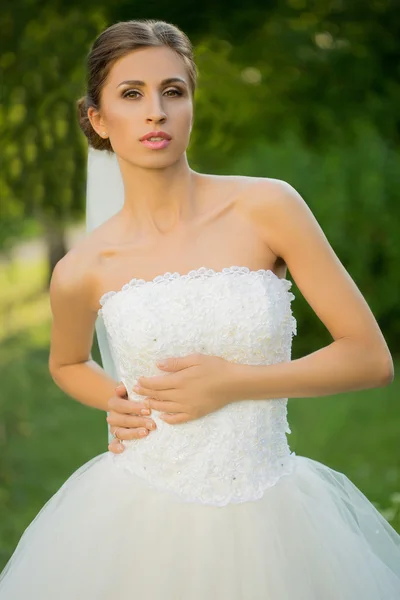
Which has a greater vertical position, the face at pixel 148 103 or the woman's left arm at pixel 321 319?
the face at pixel 148 103

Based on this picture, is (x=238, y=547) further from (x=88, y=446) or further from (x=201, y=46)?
(x=201, y=46)

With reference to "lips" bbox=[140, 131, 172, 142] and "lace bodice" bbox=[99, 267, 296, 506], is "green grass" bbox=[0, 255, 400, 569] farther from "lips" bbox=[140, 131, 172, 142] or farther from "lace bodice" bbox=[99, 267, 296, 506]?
"lips" bbox=[140, 131, 172, 142]

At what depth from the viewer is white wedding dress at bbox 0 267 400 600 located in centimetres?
275

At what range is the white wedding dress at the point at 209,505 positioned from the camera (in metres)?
2.75

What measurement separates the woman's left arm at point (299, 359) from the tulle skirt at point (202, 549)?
11.2 inches

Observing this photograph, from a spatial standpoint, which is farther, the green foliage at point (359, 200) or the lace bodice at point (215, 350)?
the green foliage at point (359, 200)

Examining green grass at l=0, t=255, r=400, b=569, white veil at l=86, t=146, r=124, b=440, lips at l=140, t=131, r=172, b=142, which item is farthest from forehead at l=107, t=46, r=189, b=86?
green grass at l=0, t=255, r=400, b=569

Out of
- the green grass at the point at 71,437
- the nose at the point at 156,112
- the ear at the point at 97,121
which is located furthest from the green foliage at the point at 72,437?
the nose at the point at 156,112

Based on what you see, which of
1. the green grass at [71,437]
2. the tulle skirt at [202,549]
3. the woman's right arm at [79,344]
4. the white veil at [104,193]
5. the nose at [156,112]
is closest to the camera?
the tulle skirt at [202,549]

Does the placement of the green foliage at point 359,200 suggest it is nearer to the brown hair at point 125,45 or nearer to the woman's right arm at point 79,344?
the woman's right arm at point 79,344

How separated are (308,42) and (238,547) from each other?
11113mm

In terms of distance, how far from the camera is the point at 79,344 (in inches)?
130

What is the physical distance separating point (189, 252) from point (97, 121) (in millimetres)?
537

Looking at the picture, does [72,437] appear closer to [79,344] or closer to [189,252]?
[79,344]
